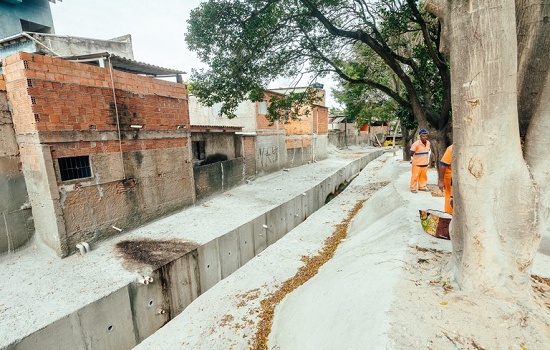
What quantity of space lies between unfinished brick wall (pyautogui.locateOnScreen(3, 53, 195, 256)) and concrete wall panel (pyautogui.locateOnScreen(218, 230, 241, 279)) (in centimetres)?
288

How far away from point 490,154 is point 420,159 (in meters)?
6.65

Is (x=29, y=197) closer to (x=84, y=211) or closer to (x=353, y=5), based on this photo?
(x=84, y=211)

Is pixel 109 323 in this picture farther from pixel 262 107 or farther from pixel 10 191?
pixel 262 107

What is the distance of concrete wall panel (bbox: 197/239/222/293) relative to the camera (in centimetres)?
647

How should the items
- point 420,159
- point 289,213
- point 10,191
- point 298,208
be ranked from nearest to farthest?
point 10,191
point 420,159
point 289,213
point 298,208

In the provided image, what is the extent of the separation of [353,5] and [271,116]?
482cm

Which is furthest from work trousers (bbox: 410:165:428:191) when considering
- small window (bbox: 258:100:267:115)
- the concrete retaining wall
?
small window (bbox: 258:100:267:115)

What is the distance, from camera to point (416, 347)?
2.12 metres

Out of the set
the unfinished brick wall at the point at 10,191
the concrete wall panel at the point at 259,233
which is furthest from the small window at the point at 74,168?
the concrete wall panel at the point at 259,233

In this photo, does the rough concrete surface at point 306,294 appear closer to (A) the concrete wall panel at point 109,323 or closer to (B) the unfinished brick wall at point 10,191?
(A) the concrete wall panel at point 109,323

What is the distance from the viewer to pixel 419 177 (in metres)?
8.60

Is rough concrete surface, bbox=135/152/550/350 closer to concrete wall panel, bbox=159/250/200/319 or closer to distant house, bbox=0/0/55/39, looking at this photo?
concrete wall panel, bbox=159/250/200/319

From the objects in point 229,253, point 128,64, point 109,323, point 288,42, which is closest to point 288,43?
point 288,42

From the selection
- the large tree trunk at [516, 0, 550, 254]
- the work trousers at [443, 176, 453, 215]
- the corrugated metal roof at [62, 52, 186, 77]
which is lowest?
the work trousers at [443, 176, 453, 215]
